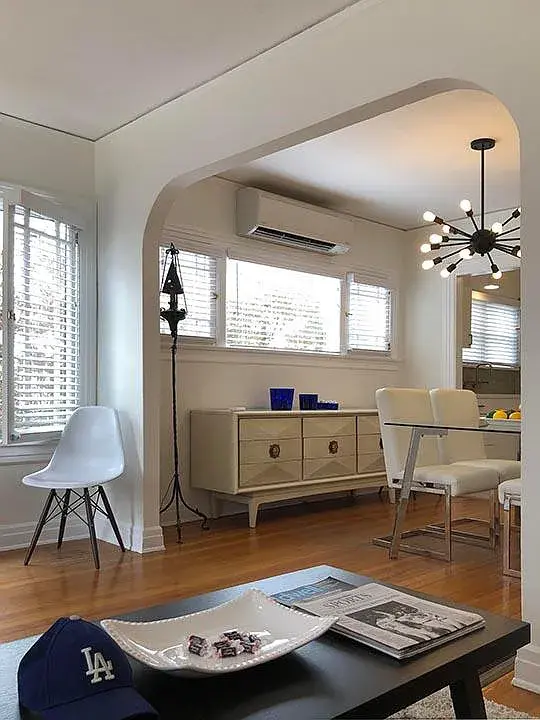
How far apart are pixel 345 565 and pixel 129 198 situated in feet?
8.13

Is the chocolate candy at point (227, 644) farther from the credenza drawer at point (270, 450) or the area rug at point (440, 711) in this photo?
the credenza drawer at point (270, 450)

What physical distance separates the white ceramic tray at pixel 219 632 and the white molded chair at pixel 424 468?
248cm

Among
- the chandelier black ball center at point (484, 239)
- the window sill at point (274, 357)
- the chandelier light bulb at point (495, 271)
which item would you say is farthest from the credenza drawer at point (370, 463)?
the chandelier black ball center at point (484, 239)

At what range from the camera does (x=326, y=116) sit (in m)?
3.01

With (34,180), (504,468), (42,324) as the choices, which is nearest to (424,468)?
(504,468)

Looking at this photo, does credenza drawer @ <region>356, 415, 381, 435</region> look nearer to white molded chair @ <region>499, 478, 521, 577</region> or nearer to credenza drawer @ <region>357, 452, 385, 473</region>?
credenza drawer @ <region>357, 452, 385, 473</region>

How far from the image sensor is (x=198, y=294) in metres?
5.13

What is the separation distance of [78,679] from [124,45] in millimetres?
2922

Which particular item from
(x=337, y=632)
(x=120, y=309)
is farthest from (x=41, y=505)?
(x=337, y=632)

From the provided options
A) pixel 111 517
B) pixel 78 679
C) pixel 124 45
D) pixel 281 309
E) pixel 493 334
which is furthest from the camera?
pixel 493 334

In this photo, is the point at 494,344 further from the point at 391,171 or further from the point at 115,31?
the point at 115,31

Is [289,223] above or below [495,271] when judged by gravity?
above

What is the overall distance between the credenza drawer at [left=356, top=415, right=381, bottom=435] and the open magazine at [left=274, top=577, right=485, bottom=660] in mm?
3769

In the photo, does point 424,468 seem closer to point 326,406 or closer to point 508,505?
point 508,505
